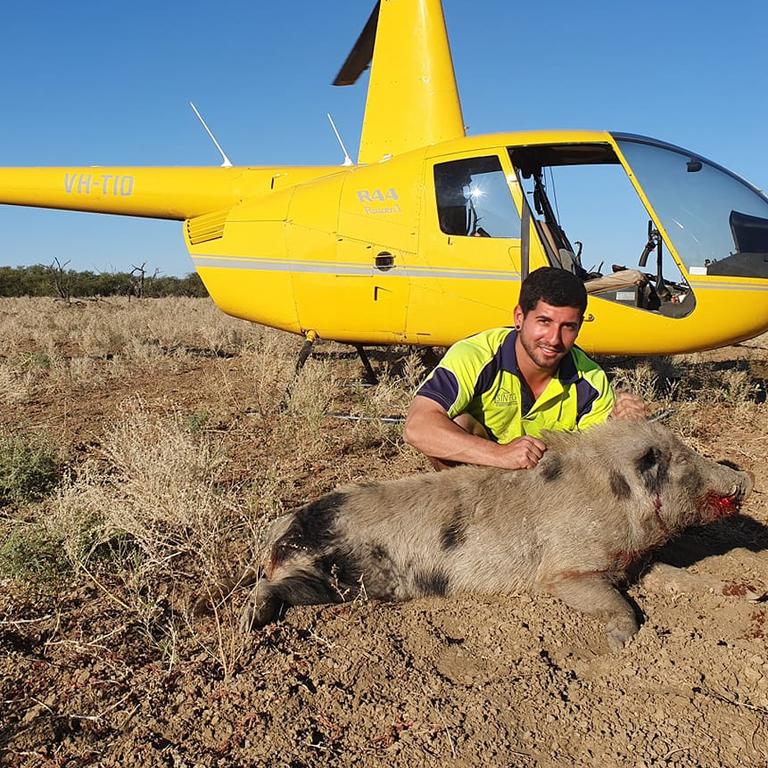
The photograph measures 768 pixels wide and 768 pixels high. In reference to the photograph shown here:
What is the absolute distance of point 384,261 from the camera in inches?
280

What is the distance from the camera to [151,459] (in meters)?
4.53

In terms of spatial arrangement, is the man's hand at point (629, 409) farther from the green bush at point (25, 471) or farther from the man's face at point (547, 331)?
the green bush at point (25, 471)

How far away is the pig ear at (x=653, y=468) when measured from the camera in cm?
387

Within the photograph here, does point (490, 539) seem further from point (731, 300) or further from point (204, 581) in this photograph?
point (731, 300)

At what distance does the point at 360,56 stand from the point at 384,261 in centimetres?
459

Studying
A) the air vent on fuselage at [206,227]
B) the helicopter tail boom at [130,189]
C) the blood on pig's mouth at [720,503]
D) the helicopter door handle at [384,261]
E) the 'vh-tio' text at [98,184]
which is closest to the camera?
the blood on pig's mouth at [720,503]

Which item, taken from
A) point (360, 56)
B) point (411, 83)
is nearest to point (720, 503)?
point (411, 83)

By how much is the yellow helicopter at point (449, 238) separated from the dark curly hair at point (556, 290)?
2807mm

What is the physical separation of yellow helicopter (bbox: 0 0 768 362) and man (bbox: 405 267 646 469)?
2.53 meters

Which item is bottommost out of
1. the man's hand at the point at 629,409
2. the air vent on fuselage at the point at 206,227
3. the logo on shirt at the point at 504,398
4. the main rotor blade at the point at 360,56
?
the man's hand at the point at 629,409

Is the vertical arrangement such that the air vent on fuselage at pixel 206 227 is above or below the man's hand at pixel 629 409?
above

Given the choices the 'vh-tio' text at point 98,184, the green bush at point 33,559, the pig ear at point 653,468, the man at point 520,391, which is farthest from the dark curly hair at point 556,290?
the 'vh-tio' text at point 98,184

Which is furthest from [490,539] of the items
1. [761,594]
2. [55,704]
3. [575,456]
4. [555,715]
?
[55,704]

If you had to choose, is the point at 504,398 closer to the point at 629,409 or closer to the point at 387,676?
the point at 629,409
